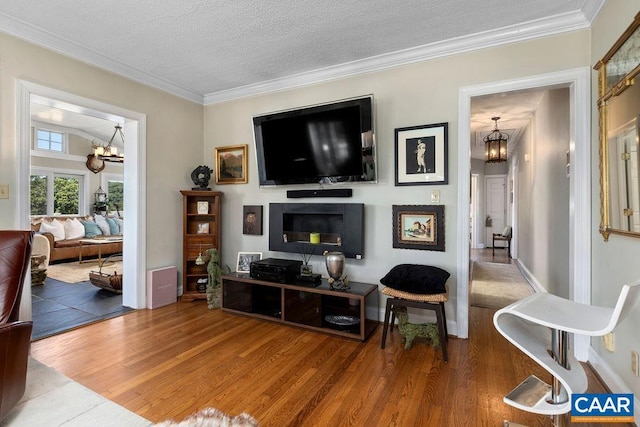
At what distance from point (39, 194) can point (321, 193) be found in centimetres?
717

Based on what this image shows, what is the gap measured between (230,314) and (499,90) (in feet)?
10.9

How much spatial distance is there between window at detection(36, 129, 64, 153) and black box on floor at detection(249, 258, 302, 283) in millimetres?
6761

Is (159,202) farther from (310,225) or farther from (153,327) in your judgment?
(310,225)

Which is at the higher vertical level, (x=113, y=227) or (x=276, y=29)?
(x=276, y=29)

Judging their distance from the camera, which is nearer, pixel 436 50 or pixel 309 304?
pixel 436 50

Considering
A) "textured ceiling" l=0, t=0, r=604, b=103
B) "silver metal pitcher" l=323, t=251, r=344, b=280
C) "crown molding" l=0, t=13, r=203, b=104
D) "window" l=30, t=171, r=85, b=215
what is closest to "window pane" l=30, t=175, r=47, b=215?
"window" l=30, t=171, r=85, b=215

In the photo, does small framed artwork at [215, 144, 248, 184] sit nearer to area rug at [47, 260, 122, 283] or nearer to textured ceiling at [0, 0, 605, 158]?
textured ceiling at [0, 0, 605, 158]

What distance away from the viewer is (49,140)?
6.89 m

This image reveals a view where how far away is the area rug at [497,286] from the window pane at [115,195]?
8.56m

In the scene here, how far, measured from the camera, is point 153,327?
2.90m

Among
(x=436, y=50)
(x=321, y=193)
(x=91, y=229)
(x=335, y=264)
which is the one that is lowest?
(x=335, y=264)

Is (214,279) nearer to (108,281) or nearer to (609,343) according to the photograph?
(108,281)

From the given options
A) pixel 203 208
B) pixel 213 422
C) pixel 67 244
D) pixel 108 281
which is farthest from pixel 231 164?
pixel 67 244

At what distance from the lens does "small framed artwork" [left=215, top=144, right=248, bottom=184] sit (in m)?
3.86
